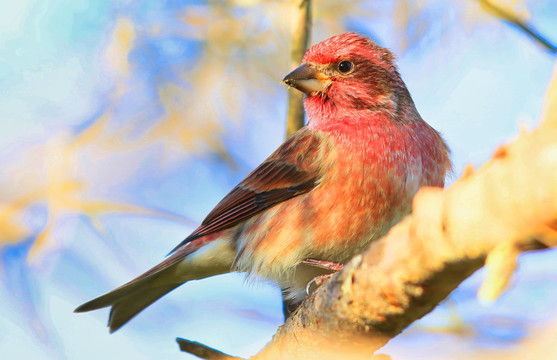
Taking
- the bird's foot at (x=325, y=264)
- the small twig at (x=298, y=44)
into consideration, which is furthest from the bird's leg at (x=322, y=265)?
the small twig at (x=298, y=44)

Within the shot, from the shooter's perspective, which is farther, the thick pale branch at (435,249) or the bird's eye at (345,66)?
the bird's eye at (345,66)

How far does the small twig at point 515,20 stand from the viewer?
5301mm

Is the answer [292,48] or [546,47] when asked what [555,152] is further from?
[292,48]

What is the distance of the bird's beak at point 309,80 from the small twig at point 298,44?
1.72ft

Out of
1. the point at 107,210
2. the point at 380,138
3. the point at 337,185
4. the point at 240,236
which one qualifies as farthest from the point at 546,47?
the point at 107,210

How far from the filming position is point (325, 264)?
5.16m

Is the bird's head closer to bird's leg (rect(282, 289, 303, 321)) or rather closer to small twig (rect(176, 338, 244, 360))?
bird's leg (rect(282, 289, 303, 321))

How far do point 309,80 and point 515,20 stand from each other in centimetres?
167

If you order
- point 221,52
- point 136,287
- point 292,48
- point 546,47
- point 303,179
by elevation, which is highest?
point 221,52

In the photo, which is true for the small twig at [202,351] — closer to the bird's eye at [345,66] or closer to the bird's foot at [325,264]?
the bird's foot at [325,264]

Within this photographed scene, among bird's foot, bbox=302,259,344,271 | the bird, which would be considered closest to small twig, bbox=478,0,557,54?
the bird

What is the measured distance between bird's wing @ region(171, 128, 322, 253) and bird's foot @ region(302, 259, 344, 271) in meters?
0.56

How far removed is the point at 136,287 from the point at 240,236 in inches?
37.4

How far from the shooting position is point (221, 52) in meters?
7.74
